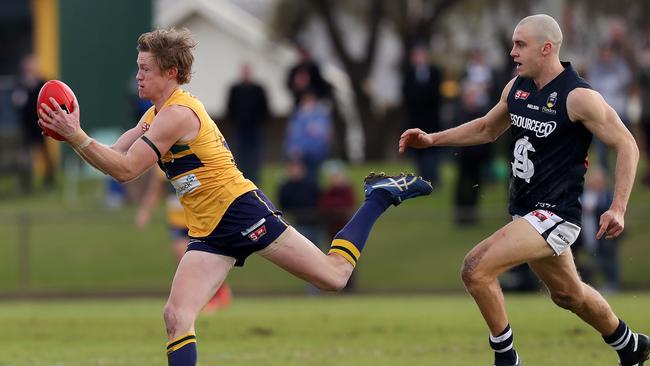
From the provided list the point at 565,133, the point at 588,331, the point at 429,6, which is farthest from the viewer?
the point at 429,6

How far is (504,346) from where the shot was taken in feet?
26.5

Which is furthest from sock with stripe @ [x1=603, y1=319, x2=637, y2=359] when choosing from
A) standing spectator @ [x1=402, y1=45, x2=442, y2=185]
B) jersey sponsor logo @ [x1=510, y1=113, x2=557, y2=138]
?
standing spectator @ [x1=402, y1=45, x2=442, y2=185]

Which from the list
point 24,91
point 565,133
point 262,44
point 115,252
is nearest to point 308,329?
point 565,133

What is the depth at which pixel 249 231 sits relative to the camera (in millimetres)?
7730

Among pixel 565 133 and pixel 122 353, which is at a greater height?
pixel 565 133

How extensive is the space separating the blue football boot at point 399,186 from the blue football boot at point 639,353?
173 centimetres

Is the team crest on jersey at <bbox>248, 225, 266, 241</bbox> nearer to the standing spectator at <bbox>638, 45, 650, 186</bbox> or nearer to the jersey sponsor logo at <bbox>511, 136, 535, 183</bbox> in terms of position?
the jersey sponsor logo at <bbox>511, 136, 535, 183</bbox>

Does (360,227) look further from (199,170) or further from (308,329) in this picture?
(308,329)

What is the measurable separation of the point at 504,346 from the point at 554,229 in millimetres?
818

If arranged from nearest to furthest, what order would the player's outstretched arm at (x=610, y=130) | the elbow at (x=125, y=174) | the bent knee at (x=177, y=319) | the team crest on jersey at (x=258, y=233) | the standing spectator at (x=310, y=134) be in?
1. the elbow at (x=125, y=174)
2. the bent knee at (x=177, y=319)
3. the team crest on jersey at (x=258, y=233)
4. the player's outstretched arm at (x=610, y=130)
5. the standing spectator at (x=310, y=134)

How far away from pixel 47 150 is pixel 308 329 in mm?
14301

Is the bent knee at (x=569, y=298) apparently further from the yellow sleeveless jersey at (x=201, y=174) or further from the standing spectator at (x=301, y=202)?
the standing spectator at (x=301, y=202)

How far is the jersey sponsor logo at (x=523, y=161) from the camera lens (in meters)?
8.15

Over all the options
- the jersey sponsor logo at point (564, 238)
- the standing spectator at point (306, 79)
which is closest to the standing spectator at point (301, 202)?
the standing spectator at point (306, 79)
